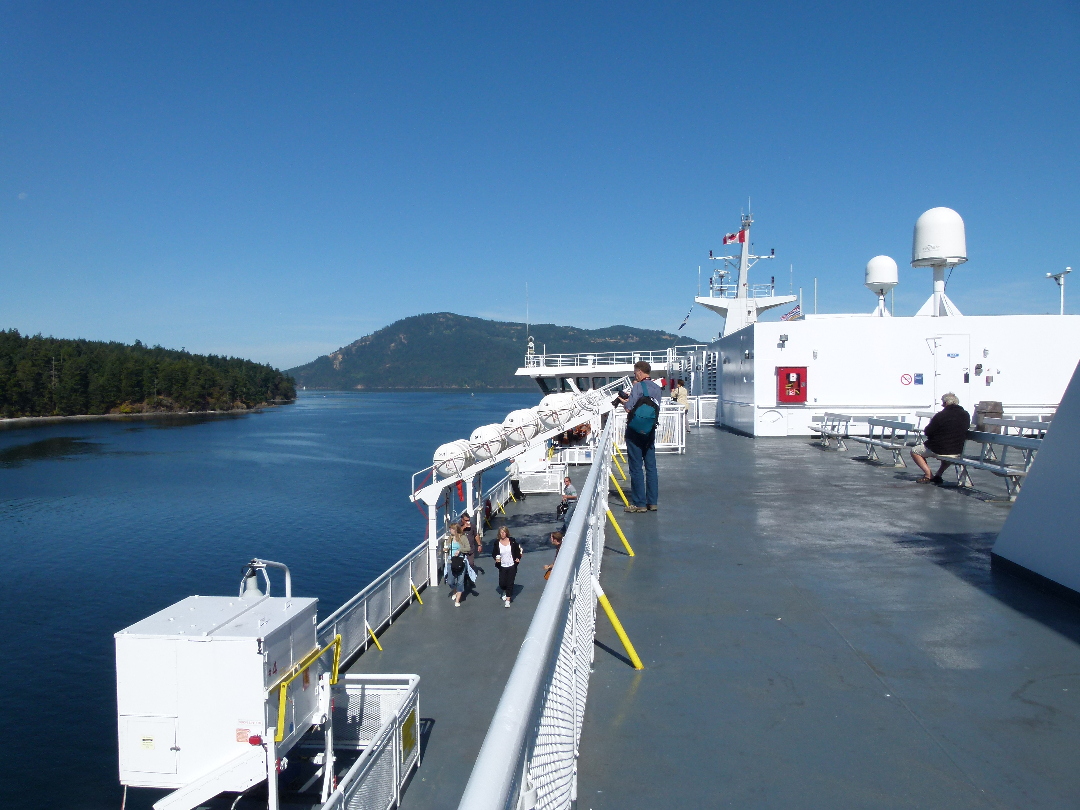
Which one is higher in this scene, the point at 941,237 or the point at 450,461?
the point at 941,237

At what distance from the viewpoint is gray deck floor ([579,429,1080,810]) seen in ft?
9.59

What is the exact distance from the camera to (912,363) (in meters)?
19.8

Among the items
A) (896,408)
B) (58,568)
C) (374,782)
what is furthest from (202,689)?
(58,568)

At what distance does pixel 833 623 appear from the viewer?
189 inches

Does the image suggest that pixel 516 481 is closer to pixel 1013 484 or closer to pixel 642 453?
pixel 642 453

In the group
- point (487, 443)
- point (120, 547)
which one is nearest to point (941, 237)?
point (487, 443)

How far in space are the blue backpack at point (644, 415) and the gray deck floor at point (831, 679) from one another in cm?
128

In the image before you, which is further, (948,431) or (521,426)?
(521,426)

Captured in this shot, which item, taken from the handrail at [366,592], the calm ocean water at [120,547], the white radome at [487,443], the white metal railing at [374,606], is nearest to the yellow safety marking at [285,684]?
the handrail at [366,592]

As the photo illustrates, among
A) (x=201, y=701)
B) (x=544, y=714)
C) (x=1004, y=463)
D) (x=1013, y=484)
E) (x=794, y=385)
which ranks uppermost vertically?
(x=794, y=385)

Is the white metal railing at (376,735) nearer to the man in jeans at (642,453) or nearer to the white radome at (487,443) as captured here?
the man in jeans at (642,453)

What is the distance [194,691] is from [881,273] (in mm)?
27240

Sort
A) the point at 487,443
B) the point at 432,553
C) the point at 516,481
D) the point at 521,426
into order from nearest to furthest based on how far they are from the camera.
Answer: the point at 432,553
the point at 487,443
the point at 521,426
the point at 516,481

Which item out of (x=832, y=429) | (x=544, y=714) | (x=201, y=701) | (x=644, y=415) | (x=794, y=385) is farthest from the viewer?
(x=794, y=385)
